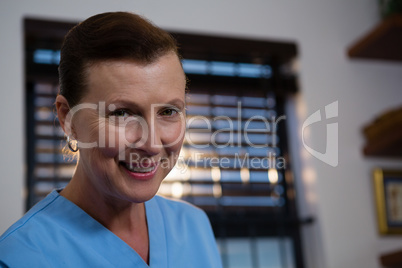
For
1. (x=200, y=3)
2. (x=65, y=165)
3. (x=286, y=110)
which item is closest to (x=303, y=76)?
(x=286, y=110)

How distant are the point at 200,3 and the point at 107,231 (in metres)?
1.61

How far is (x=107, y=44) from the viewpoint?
752 millimetres

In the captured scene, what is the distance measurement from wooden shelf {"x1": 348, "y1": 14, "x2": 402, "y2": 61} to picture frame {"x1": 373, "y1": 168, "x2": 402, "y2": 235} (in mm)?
595

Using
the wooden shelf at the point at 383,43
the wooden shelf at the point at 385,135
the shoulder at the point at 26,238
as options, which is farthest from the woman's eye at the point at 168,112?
the wooden shelf at the point at 383,43

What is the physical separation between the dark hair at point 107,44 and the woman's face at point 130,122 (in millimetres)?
13

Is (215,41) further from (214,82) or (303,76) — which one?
(303,76)

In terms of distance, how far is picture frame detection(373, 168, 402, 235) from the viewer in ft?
7.57

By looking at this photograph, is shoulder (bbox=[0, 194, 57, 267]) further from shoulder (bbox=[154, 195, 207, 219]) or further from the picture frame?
the picture frame

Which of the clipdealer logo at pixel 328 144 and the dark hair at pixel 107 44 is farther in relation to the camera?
the clipdealer logo at pixel 328 144

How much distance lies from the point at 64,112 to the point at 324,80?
180 cm

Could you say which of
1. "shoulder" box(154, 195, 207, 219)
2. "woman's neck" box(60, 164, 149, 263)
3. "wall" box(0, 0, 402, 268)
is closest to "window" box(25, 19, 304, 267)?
→ "wall" box(0, 0, 402, 268)

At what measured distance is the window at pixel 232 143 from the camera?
6.93 feet

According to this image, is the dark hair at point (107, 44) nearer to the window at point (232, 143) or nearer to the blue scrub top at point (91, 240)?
the blue scrub top at point (91, 240)

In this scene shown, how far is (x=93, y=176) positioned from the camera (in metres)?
0.83
